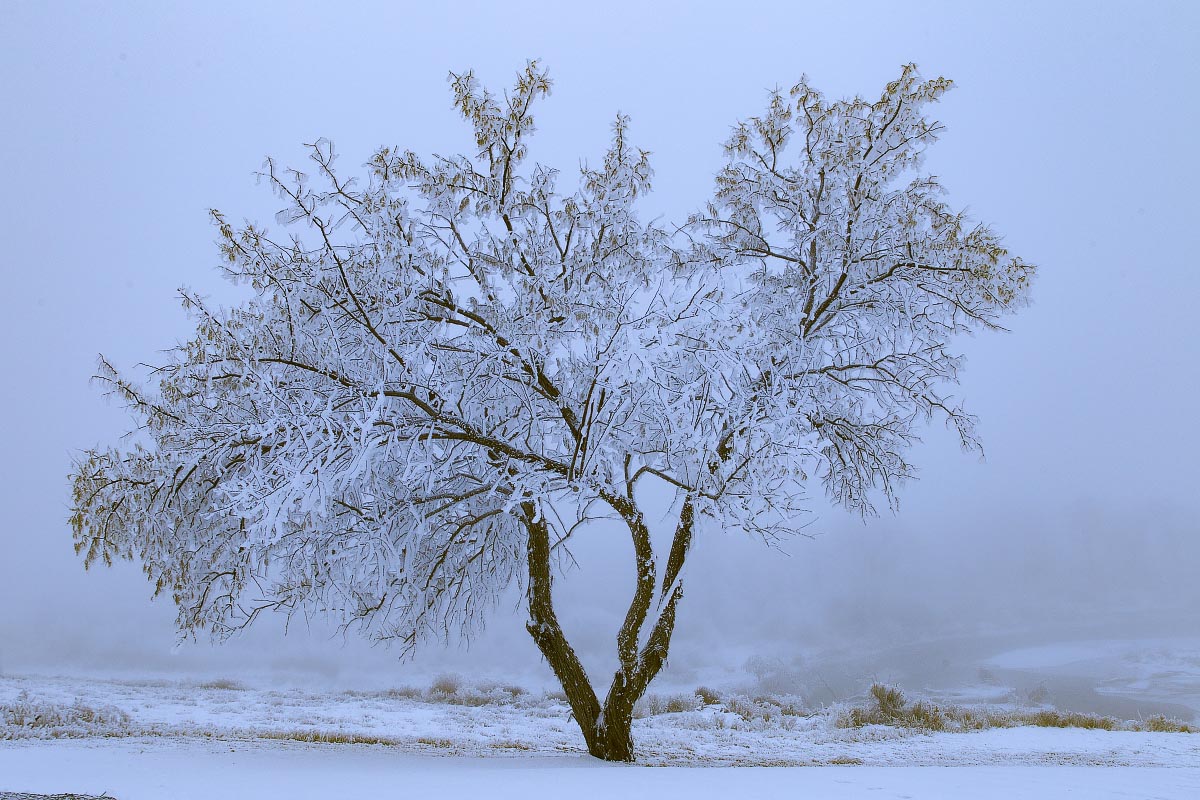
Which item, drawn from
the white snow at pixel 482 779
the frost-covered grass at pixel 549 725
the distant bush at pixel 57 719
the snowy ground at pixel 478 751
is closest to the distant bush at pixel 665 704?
the frost-covered grass at pixel 549 725

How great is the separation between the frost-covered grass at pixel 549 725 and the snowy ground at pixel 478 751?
61 millimetres

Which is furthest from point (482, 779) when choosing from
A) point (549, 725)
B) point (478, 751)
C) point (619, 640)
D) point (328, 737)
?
point (549, 725)

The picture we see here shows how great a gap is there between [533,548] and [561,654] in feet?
4.44

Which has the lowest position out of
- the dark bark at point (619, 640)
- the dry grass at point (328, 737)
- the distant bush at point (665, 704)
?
the dry grass at point (328, 737)

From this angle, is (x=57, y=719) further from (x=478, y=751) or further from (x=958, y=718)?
(x=958, y=718)

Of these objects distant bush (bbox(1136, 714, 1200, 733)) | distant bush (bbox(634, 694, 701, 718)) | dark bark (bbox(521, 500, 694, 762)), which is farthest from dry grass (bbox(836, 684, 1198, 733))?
dark bark (bbox(521, 500, 694, 762))

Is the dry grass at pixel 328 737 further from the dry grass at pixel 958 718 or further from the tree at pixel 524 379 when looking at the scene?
the dry grass at pixel 958 718

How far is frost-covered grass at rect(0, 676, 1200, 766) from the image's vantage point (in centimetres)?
1030

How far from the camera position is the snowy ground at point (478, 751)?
5648 mm

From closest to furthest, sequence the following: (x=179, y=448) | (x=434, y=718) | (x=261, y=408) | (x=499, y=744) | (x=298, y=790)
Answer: (x=298, y=790) → (x=261, y=408) → (x=179, y=448) → (x=499, y=744) → (x=434, y=718)

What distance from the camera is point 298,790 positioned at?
5.29m

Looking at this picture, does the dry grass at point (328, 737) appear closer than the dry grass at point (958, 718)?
Yes

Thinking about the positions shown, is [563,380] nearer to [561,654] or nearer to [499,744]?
[561,654]

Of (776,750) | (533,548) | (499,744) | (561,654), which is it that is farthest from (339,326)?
(776,750)
